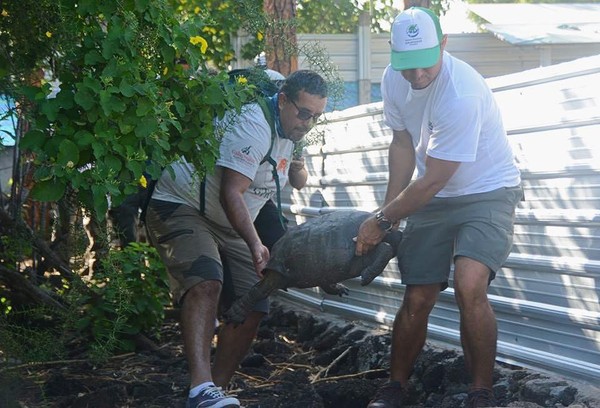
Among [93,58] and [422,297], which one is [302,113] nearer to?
[422,297]

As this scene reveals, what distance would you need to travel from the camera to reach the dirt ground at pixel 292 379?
570 cm

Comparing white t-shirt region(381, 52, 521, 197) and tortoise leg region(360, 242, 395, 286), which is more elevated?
white t-shirt region(381, 52, 521, 197)

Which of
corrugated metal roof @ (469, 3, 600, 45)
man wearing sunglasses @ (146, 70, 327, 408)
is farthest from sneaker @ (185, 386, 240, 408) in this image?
corrugated metal roof @ (469, 3, 600, 45)

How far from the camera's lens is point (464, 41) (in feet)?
56.2

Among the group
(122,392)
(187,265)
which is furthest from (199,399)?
(122,392)

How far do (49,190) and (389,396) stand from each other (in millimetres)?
2070

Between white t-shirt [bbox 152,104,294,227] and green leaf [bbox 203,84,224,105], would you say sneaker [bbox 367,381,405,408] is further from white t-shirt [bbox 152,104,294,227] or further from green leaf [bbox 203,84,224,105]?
green leaf [bbox 203,84,224,105]

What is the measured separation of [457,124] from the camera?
512 centimetres

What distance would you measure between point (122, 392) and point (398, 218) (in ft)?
6.70

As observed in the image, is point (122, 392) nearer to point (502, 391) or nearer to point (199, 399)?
point (199, 399)

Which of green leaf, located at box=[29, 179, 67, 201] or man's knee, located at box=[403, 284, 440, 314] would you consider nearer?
green leaf, located at box=[29, 179, 67, 201]

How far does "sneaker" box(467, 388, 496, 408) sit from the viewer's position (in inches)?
201

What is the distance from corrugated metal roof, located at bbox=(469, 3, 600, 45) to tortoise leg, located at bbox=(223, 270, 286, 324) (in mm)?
11288

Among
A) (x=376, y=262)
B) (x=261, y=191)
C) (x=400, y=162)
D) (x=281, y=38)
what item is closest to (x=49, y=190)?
(x=261, y=191)
